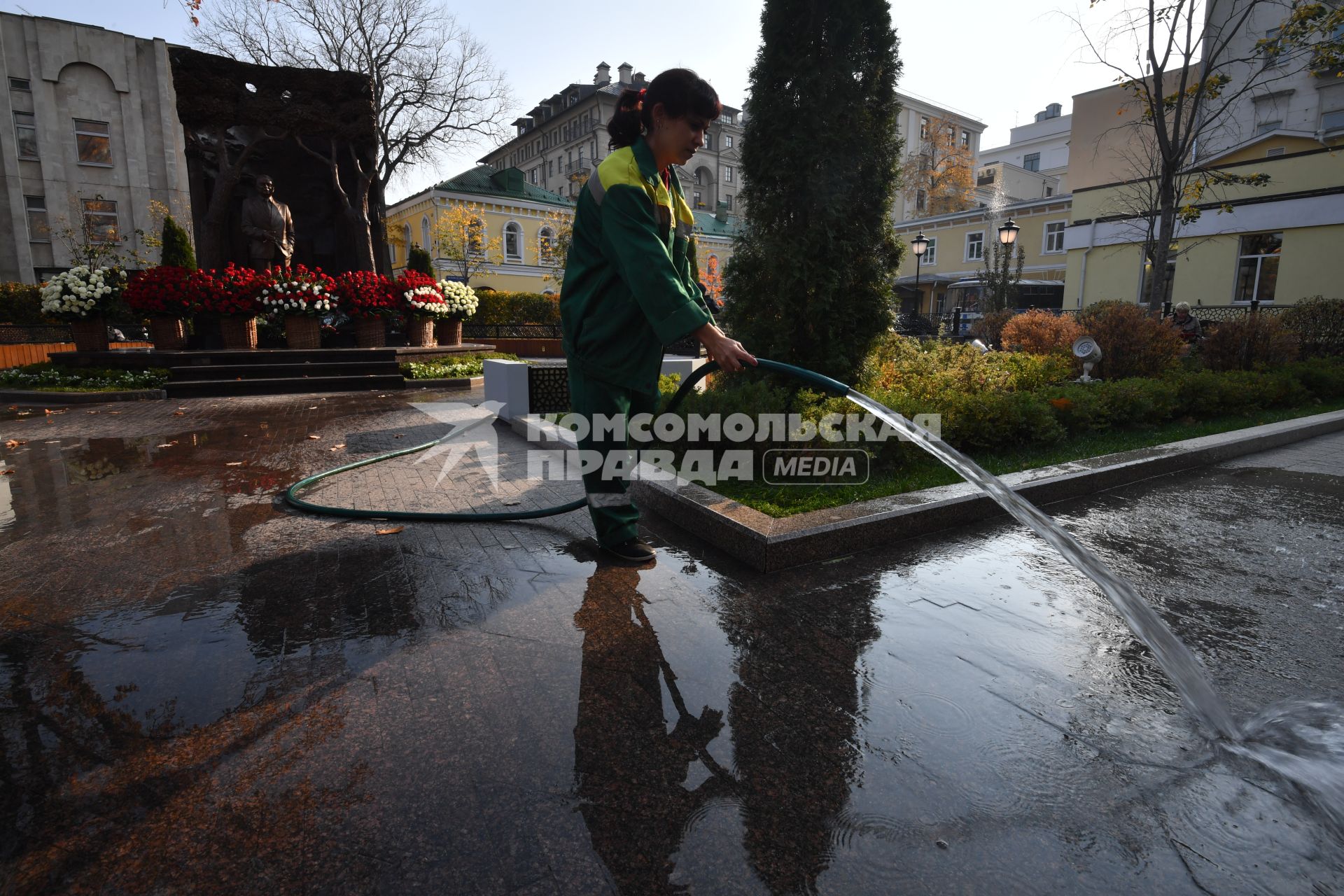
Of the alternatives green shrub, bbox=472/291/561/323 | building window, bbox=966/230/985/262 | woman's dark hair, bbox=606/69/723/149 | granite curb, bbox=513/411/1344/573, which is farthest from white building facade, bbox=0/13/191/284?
building window, bbox=966/230/985/262

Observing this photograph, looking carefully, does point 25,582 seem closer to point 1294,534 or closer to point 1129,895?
point 1129,895

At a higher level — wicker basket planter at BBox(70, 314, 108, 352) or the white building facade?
the white building facade

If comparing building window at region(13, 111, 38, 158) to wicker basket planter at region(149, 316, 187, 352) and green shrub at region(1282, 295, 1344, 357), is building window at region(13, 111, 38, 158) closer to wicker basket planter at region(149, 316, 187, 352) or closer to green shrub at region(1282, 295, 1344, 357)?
wicker basket planter at region(149, 316, 187, 352)

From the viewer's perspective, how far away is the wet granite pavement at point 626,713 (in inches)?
62.5

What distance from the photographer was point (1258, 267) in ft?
72.8

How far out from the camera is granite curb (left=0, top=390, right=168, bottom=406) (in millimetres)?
9734

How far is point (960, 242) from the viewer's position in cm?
3956

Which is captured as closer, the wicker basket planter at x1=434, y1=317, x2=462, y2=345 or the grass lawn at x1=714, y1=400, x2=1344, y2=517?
the grass lawn at x1=714, y1=400, x2=1344, y2=517

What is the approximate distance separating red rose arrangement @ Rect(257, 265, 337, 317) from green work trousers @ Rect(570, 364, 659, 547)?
10.6m

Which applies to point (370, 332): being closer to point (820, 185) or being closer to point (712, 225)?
point (820, 185)

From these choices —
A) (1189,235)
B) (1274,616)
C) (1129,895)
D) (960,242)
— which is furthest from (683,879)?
(960,242)

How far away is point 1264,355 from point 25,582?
47.0 feet

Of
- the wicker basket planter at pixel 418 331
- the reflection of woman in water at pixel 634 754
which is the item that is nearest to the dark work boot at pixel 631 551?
the reflection of woman in water at pixel 634 754

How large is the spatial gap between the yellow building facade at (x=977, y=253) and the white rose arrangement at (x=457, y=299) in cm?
2388
